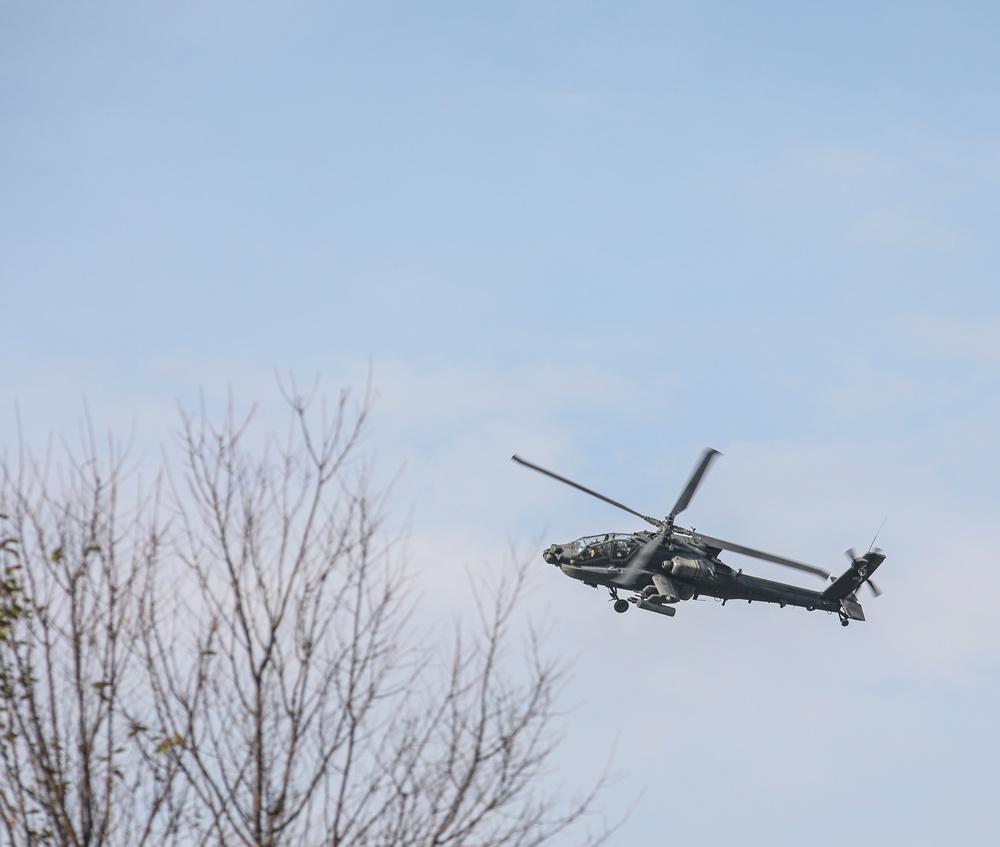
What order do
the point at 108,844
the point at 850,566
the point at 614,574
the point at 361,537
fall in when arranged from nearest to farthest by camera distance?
the point at 108,844, the point at 361,537, the point at 614,574, the point at 850,566

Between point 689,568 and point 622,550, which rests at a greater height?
point 622,550

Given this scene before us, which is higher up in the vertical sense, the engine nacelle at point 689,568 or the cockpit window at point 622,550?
the cockpit window at point 622,550

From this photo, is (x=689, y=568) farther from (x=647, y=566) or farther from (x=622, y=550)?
(x=622, y=550)

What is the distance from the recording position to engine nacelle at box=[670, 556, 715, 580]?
1447 inches

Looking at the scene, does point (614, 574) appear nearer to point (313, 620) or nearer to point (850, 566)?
point (850, 566)

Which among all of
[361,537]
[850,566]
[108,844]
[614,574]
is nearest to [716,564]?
[614,574]

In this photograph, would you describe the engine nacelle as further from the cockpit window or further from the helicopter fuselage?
the cockpit window

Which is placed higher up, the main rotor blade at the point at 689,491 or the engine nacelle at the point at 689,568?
the main rotor blade at the point at 689,491

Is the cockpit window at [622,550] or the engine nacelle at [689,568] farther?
the engine nacelle at [689,568]

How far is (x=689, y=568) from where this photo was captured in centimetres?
3688

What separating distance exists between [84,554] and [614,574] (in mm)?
24256

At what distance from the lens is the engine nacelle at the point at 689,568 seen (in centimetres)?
3675

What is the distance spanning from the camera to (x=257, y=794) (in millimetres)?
12695

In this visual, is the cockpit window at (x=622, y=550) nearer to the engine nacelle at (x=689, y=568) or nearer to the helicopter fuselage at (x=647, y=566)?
the helicopter fuselage at (x=647, y=566)
